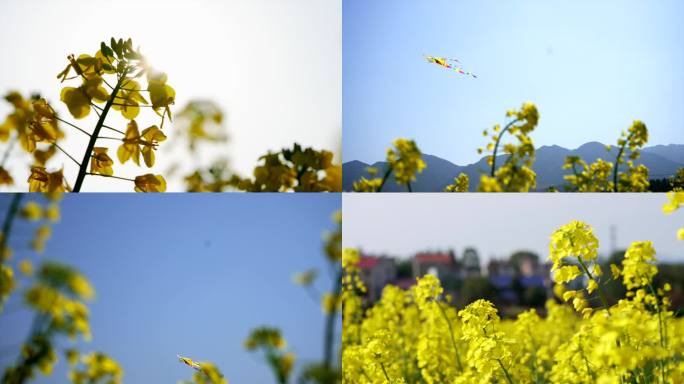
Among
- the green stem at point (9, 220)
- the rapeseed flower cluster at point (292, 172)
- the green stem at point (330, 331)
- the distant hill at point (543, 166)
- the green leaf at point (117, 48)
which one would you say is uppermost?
the green leaf at point (117, 48)

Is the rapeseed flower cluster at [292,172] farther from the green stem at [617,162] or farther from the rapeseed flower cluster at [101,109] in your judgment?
the green stem at [617,162]

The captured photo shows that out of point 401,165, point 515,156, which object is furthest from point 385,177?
point 515,156

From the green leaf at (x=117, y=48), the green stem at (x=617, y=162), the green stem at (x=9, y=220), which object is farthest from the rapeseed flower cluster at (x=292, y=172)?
the green stem at (x=617, y=162)

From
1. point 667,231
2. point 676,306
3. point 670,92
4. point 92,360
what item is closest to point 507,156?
point 670,92

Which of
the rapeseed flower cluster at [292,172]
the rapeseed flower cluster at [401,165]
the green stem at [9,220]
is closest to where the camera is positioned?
the rapeseed flower cluster at [292,172]

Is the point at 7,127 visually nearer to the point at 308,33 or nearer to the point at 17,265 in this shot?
the point at 17,265

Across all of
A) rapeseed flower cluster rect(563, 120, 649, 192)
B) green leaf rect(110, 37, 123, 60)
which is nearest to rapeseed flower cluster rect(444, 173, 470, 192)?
rapeseed flower cluster rect(563, 120, 649, 192)

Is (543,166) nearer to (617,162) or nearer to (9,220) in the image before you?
(617,162)
